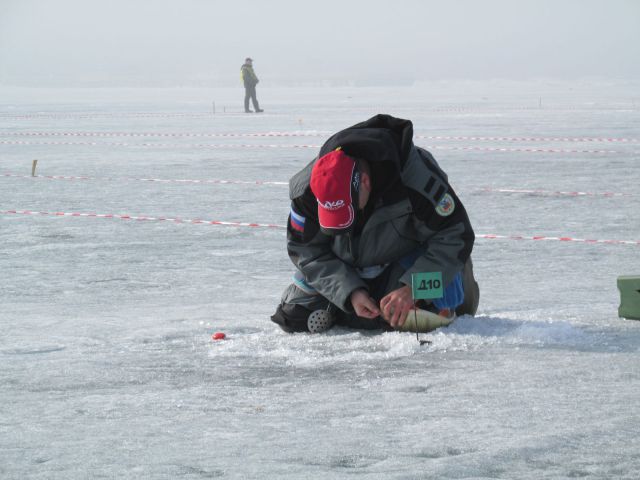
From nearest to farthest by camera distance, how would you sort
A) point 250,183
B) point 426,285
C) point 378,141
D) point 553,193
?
1. point 378,141
2. point 426,285
3. point 553,193
4. point 250,183

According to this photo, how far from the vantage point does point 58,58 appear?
608 feet

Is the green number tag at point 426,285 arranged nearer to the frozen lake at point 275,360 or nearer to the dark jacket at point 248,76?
the frozen lake at point 275,360

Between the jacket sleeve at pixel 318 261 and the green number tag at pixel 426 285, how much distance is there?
1.03 ft

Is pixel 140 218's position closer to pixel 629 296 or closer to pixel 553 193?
pixel 553 193

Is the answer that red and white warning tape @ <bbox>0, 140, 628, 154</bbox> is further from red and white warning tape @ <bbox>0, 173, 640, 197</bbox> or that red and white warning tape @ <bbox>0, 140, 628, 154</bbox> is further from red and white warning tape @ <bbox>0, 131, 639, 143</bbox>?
red and white warning tape @ <bbox>0, 173, 640, 197</bbox>

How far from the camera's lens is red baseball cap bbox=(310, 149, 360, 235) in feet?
14.9

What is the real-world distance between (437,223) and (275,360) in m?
0.92

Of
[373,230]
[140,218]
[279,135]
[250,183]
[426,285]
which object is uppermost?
[373,230]

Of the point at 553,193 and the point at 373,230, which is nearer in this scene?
the point at 373,230

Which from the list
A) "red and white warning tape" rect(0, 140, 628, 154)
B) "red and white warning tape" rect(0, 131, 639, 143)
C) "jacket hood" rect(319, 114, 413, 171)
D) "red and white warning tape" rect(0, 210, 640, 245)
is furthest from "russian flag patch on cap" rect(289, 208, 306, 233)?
"red and white warning tape" rect(0, 131, 639, 143)

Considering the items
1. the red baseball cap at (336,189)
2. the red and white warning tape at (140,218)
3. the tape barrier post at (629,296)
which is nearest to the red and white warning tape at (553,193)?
the red and white warning tape at (140,218)

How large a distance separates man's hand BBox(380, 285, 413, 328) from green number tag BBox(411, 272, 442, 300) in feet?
0.19

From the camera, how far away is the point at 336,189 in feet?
14.9

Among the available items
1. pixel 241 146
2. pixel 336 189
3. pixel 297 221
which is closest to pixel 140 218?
pixel 297 221
